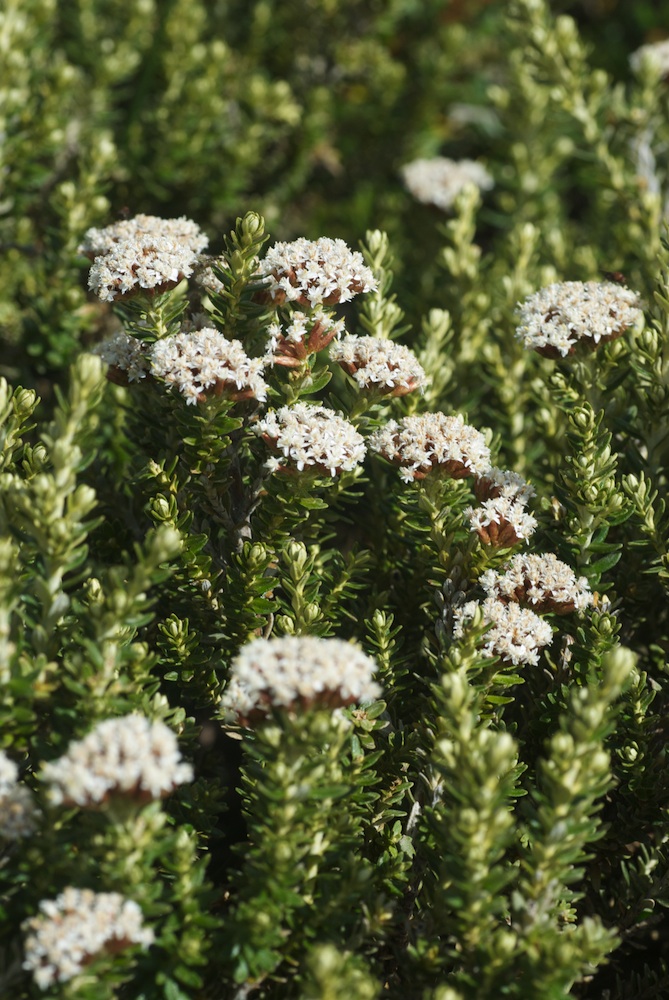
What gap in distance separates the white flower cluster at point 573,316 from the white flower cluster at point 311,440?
0.73 meters

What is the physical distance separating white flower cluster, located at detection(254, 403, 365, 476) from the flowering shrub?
11 millimetres

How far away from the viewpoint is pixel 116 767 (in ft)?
6.54

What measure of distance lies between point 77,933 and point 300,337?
161 cm

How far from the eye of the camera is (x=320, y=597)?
2883mm

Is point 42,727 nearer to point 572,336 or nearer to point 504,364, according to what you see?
point 572,336

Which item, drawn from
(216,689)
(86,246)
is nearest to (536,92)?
(86,246)

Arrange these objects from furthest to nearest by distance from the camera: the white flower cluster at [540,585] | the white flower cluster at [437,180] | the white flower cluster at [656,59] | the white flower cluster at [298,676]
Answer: the white flower cluster at [437,180] < the white flower cluster at [656,59] < the white flower cluster at [540,585] < the white flower cluster at [298,676]

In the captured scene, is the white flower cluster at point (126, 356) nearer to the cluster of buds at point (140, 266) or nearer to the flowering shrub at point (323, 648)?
the flowering shrub at point (323, 648)

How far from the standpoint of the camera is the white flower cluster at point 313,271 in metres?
2.68

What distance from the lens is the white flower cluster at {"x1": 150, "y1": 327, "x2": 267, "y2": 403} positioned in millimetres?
2547

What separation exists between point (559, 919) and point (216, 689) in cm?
116

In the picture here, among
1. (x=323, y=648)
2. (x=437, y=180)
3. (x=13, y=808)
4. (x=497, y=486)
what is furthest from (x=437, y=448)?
(x=437, y=180)

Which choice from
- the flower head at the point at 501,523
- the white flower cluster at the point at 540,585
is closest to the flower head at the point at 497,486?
the flower head at the point at 501,523

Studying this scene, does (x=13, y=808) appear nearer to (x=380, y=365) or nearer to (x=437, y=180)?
(x=380, y=365)
